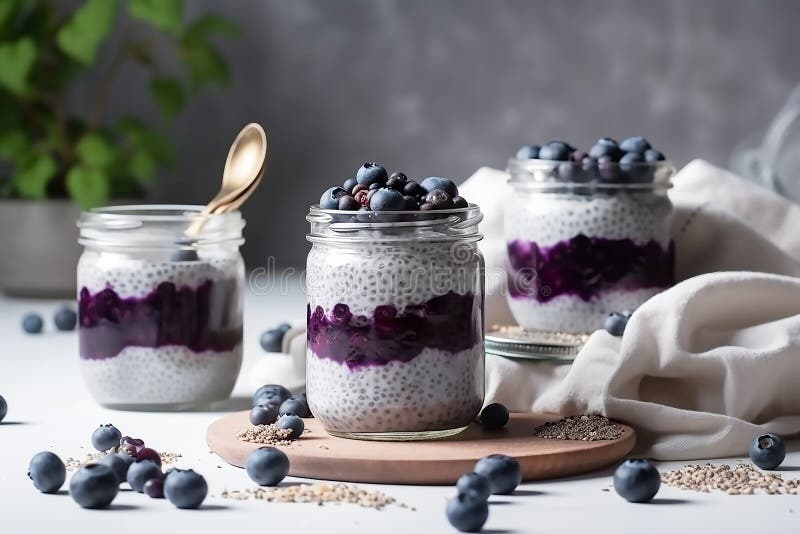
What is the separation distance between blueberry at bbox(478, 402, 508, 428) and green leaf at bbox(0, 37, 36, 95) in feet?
5.81

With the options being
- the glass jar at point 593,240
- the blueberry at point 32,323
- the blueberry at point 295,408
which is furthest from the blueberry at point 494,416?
the blueberry at point 32,323

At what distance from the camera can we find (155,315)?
167 cm

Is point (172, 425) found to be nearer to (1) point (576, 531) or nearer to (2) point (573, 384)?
(2) point (573, 384)

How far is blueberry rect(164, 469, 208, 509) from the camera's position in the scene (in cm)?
122

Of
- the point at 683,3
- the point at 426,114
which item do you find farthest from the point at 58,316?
the point at 683,3

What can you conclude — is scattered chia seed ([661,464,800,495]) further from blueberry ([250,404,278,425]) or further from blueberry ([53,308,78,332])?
blueberry ([53,308,78,332])

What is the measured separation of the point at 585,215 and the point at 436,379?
1.60 ft

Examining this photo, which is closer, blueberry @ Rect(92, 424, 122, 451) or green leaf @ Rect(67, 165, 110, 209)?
blueberry @ Rect(92, 424, 122, 451)

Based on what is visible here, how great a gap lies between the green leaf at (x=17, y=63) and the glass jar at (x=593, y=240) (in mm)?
1518

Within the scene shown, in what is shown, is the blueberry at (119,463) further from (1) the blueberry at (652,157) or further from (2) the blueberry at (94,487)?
(1) the blueberry at (652,157)

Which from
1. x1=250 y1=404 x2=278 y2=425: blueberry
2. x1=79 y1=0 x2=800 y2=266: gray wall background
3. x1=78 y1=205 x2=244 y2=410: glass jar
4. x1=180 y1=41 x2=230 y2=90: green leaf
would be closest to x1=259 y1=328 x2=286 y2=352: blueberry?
x1=78 y1=205 x2=244 y2=410: glass jar

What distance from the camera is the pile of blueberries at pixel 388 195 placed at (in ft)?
4.55

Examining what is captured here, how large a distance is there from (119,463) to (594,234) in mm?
790

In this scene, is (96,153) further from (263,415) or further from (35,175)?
(263,415)
